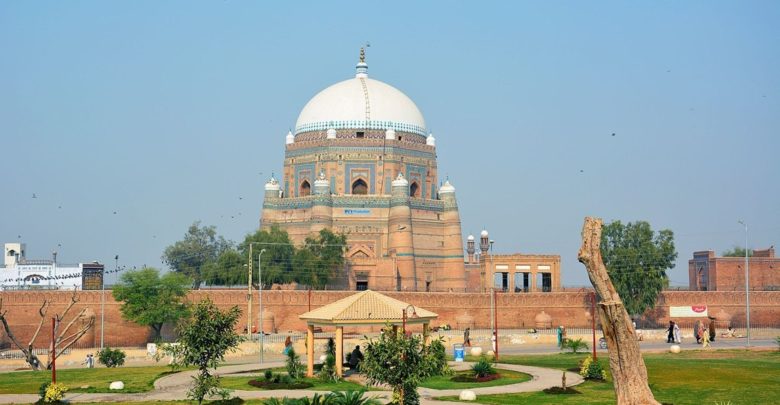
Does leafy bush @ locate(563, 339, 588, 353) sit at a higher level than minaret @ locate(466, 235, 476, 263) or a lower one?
lower

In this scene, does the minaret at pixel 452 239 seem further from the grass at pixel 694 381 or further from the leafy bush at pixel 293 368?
the leafy bush at pixel 293 368

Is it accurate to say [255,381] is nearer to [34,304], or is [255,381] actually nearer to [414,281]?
[34,304]

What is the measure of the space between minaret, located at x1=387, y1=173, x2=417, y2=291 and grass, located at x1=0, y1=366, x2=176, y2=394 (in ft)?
117

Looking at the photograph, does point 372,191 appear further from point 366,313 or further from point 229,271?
point 366,313

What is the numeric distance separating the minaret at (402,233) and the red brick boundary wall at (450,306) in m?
4.84

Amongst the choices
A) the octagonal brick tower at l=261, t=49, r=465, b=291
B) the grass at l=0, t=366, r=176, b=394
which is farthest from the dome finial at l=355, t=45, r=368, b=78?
the grass at l=0, t=366, r=176, b=394

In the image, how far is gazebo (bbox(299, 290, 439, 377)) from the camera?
114 ft

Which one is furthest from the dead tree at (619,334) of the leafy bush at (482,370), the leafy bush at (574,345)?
the leafy bush at (574,345)

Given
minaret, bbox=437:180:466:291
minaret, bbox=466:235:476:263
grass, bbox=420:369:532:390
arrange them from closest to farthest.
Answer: grass, bbox=420:369:532:390 < minaret, bbox=437:180:466:291 < minaret, bbox=466:235:476:263

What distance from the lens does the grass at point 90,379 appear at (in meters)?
31.8

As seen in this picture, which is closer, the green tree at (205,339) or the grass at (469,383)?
the green tree at (205,339)

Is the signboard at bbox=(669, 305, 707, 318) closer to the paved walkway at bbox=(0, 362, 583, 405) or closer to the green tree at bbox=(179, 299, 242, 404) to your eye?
the paved walkway at bbox=(0, 362, 583, 405)

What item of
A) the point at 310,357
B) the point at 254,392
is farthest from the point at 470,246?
the point at 254,392

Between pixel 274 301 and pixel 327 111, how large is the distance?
19.2 metres
